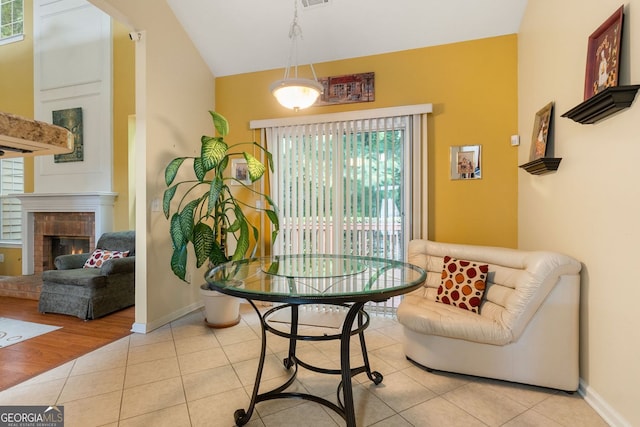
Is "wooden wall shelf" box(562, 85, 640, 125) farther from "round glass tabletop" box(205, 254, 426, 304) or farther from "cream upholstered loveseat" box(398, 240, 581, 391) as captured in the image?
"round glass tabletop" box(205, 254, 426, 304)

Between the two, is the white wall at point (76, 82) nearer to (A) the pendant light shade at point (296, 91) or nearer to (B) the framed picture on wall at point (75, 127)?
(B) the framed picture on wall at point (75, 127)

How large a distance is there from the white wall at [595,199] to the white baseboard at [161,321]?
11.0 feet

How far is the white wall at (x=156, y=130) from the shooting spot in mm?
2900

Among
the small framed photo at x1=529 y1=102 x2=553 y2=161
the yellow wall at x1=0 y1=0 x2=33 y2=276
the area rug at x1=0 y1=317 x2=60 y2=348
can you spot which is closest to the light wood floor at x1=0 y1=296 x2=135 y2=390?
the area rug at x1=0 y1=317 x2=60 y2=348

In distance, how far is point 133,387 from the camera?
204cm

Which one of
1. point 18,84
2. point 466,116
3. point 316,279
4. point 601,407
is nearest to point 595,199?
point 601,407

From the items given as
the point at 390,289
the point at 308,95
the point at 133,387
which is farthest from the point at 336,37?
the point at 133,387

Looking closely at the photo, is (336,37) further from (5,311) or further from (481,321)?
(5,311)

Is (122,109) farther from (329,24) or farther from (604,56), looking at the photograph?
(604,56)

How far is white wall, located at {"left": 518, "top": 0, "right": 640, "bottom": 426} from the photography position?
1590 mm

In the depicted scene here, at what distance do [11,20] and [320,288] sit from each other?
7065 millimetres

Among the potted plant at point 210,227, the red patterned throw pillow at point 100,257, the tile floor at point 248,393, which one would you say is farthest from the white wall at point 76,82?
the tile floor at point 248,393

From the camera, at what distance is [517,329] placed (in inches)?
78.8

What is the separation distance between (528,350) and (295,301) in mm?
1658
